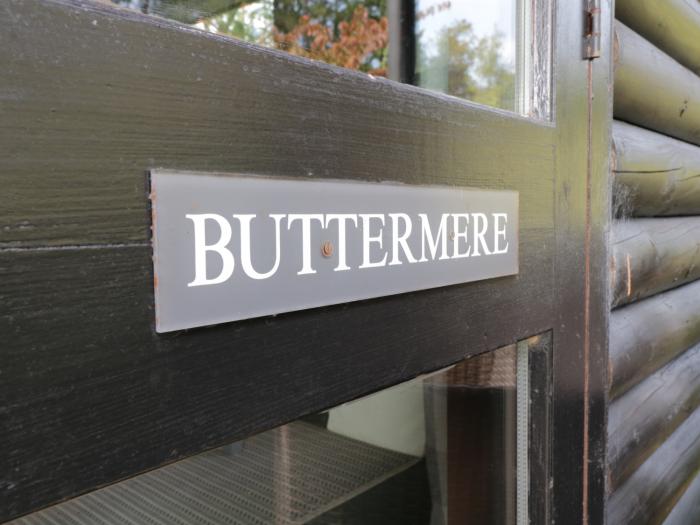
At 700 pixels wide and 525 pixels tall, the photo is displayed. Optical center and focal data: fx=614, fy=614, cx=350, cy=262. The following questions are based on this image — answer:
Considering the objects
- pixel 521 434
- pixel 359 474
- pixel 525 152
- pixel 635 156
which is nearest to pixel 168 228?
pixel 525 152

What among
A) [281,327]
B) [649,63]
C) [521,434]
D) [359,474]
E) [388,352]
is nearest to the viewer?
[281,327]

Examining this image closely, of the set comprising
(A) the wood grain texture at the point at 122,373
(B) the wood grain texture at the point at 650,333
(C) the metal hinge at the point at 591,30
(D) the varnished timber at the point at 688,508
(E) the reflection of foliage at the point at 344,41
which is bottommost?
(D) the varnished timber at the point at 688,508

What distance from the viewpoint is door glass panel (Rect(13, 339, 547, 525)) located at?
0.78 meters

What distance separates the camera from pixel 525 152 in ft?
3.02

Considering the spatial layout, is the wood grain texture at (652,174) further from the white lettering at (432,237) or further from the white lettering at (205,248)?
the white lettering at (205,248)

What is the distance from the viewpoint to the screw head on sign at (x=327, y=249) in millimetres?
587

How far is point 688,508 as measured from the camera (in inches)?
79.7

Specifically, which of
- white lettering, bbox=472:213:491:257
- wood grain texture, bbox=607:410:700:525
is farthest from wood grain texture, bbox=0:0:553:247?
wood grain texture, bbox=607:410:700:525

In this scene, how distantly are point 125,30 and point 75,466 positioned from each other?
1.04ft

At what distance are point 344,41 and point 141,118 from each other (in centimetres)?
41

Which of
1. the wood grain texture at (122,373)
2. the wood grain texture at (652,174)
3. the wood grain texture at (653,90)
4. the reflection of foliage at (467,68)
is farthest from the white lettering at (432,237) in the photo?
the wood grain texture at (653,90)

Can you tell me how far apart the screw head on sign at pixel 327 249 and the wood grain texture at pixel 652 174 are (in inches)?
36.8

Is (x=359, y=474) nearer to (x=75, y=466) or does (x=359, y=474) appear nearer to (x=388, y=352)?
(x=388, y=352)

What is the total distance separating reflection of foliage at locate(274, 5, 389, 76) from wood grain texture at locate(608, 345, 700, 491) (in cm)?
103
